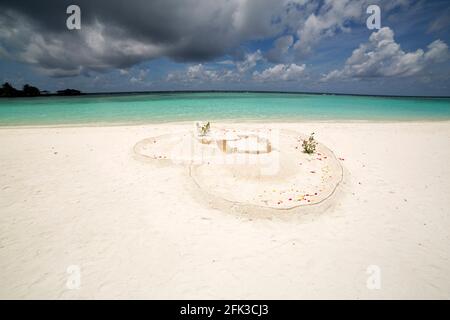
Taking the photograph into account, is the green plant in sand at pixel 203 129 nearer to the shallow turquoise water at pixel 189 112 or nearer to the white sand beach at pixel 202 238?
the white sand beach at pixel 202 238

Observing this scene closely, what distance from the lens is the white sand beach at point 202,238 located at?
3.61 meters

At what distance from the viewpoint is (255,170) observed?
714 cm

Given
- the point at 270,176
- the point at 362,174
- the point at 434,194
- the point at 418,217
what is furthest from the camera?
the point at 362,174

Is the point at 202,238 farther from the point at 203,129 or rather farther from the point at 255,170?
the point at 203,129

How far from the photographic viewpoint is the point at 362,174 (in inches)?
311

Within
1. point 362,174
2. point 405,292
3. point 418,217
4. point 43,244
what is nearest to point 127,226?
point 43,244

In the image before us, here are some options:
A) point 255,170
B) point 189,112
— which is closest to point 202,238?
point 255,170

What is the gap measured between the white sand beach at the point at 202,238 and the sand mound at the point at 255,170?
12.9 inches

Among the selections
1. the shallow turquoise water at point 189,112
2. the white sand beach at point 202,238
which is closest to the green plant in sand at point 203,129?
the white sand beach at point 202,238

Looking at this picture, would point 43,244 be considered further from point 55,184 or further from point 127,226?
point 55,184

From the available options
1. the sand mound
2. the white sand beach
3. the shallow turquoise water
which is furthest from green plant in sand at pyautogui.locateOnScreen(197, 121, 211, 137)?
the shallow turquoise water

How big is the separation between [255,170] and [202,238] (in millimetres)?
3179

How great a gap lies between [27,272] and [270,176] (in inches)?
236

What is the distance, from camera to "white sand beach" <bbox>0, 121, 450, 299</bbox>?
3.61m
